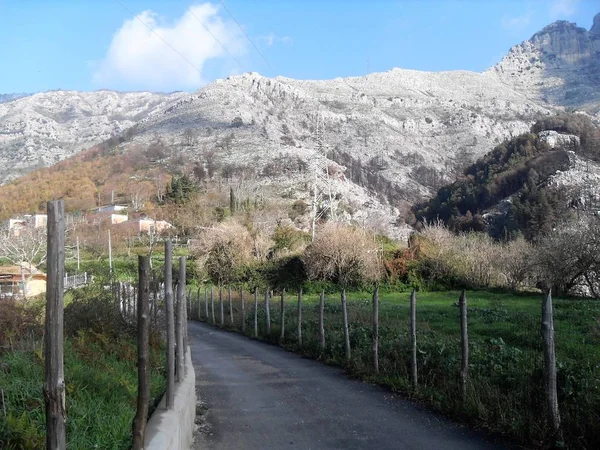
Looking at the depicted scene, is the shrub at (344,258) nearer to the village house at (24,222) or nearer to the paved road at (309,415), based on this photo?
the village house at (24,222)

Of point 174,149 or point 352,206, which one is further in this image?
point 174,149

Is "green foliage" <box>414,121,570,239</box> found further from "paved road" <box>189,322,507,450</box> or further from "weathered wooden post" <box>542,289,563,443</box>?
"weathered wooden post" <box>542,289,563,443</box>

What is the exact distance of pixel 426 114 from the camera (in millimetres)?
184250

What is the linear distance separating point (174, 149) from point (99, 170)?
31916 millimetres

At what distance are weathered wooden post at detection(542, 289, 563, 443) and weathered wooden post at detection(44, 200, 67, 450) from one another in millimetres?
5205

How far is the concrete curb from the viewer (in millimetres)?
4977

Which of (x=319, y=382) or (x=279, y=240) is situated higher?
(x=279, y=240)

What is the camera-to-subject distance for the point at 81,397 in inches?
221

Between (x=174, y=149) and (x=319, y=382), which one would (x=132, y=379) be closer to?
→ (x=319, y=382)

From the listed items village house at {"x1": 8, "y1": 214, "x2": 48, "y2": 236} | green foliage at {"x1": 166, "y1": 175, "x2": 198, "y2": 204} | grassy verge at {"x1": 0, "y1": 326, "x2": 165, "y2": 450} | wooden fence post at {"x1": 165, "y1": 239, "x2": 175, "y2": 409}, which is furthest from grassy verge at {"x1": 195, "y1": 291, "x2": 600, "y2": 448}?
green foliage at {"x1": 166, "y1": 175, "x2": 198, "y2": 204}

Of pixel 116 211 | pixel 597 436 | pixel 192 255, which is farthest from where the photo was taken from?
pixel 116 211

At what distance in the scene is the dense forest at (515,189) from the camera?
62.1 meters

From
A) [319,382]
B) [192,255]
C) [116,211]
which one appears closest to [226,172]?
[116,211]

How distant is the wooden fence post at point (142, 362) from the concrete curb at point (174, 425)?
0.23m
